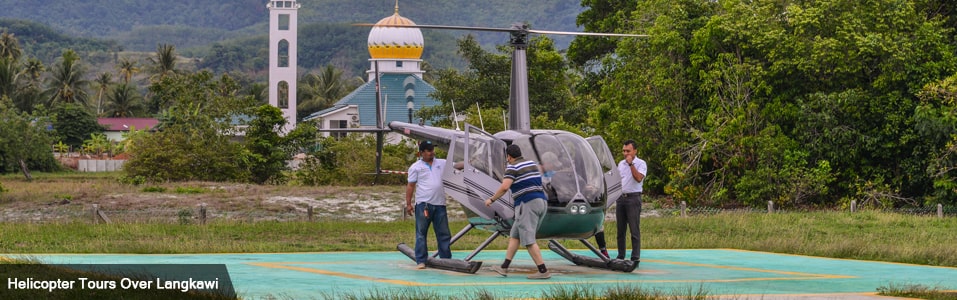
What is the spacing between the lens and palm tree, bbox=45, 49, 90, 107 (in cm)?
10606

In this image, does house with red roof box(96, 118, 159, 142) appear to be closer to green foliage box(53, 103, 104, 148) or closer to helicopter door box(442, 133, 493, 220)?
green foliage box(53, 103, 104, 148)

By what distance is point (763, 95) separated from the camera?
128ft

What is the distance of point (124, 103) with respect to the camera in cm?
11744

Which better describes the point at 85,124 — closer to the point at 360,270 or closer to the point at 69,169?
the point at 69,169

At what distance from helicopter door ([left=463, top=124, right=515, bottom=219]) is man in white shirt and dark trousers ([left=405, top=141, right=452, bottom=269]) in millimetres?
394

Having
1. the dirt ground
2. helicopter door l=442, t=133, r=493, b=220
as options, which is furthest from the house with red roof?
helicopter door l=442, t=133, r=493, b=220

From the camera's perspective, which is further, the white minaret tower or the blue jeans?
the white minaret tower

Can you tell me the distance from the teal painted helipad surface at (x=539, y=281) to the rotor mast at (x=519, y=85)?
6.63 ft

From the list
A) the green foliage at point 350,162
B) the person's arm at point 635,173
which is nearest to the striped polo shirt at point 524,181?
the person's arm at point 635,173

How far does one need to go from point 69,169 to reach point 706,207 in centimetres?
5525

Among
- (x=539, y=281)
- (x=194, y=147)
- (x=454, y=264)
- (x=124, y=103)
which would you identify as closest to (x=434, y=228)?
(x=454, y=264)

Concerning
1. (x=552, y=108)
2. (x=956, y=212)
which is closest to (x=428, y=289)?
(x=956, y=212)

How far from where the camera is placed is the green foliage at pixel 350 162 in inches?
2082

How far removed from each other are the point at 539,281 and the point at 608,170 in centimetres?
251
